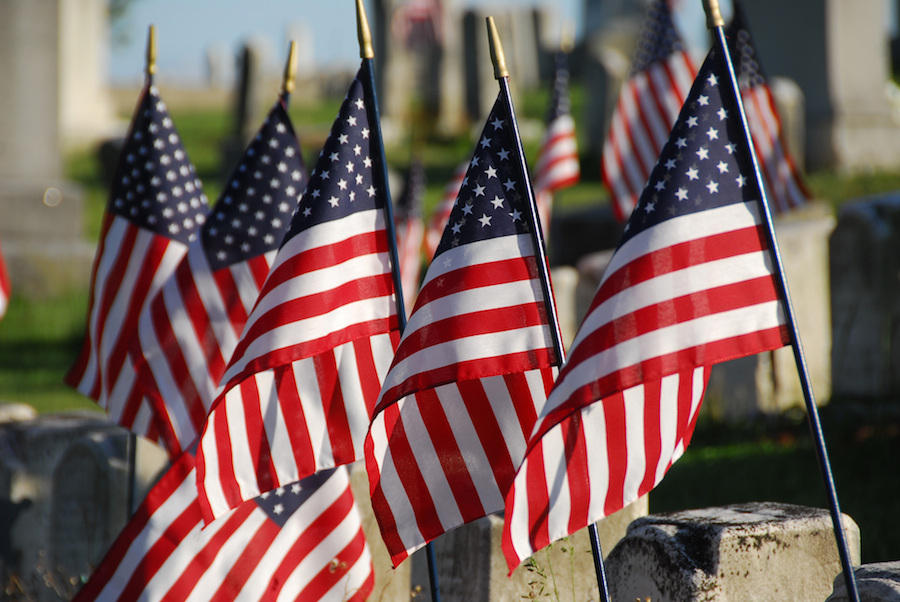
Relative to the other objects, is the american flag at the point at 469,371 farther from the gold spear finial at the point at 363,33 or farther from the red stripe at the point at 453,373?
the gold spear finial at the point at 363,33

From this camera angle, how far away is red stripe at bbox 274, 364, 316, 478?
3.76 meters

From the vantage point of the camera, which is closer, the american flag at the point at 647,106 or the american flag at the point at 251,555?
the american flag at the point at 251,555

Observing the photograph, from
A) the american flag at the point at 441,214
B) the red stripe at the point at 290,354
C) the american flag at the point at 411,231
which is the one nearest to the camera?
the red stripe at the point at 290,354

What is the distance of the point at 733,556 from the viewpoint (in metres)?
3.31

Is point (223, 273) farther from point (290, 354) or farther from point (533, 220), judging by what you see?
point (533, 220)

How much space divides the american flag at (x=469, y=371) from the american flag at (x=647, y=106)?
14.5 ft

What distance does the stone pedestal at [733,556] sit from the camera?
10.8 feet

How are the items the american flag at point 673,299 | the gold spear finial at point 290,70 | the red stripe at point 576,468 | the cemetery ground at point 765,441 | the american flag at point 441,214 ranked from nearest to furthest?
the american flag at point 673,299
the red stripe at point 576,468
the gold spear finial at point 290,70
the cemetery ground at point 765,441
the american flag at point 441,214

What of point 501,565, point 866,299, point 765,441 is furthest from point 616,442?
point 866,299

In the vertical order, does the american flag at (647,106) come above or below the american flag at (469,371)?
above

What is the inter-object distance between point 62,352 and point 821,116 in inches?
359

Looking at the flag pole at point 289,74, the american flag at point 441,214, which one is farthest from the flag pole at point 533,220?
the american flag at point 441,214

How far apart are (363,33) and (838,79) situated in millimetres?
10271

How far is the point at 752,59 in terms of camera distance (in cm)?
697
